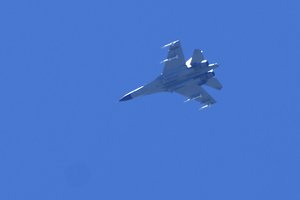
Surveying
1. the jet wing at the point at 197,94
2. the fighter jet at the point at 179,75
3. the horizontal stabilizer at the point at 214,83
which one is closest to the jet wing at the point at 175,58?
the fighter jet at the point at 179,75

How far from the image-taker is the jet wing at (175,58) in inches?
6304

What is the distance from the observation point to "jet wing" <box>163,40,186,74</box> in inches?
6304

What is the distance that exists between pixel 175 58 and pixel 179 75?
2.38 meters

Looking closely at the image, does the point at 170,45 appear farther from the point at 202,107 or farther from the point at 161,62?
the point at 202,107

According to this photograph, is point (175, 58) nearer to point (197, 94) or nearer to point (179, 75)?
point (179, 75)

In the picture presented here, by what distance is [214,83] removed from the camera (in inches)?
6511

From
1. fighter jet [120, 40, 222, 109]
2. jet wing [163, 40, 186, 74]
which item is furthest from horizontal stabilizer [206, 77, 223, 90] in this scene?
jet wing [163, 40, 186, 74]

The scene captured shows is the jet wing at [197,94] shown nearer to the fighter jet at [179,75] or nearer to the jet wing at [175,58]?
the fighter jet at [179,75]

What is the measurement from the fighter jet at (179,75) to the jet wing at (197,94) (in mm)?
285

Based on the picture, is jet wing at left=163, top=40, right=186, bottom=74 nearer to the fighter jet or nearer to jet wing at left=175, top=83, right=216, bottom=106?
the fighter jet

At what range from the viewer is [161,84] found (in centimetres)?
16300

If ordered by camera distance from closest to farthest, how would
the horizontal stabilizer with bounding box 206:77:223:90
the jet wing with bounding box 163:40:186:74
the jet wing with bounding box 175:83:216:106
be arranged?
the jet wing with bounding box 163:40:186:74 < the horizontal stabilizer with bounding box 206:77:223:90 < the jet wing with bounding box 175:83:216:106

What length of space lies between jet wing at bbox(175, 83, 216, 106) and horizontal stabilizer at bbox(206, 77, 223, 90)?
2.33 metres

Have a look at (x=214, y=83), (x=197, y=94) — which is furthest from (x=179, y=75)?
(x=197, y=94)
